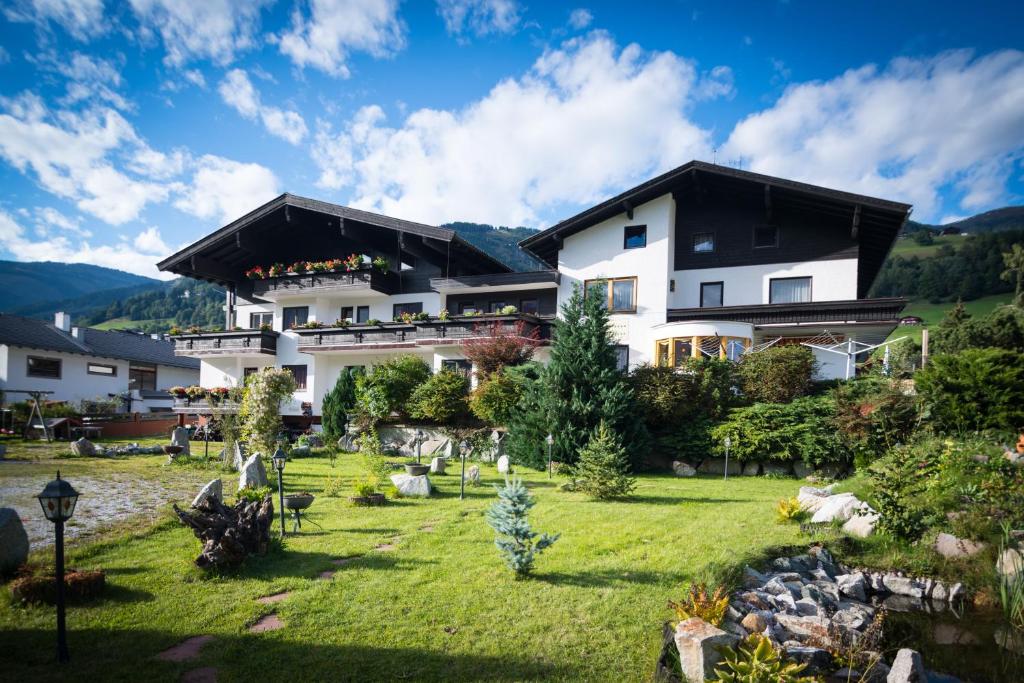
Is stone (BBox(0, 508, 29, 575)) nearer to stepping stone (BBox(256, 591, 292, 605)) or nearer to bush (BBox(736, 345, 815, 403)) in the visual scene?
stepping stone (BBox(256, 591, 292, 605))

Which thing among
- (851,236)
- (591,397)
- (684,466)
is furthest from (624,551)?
(851,236)

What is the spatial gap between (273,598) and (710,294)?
2171cm

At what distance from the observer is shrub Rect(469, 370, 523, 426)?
750 inches

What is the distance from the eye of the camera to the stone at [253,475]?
1137cm

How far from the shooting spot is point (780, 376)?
1694 cm

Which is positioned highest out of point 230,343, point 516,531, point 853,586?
point 230,343

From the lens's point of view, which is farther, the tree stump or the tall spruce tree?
the tall spruce tree

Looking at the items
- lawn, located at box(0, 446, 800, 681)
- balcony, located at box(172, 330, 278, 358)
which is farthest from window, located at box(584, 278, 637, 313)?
balcony, located at box(172, 330, 278, 358)

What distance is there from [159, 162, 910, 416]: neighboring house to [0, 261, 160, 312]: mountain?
139 m

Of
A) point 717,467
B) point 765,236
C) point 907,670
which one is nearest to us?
point 907,670

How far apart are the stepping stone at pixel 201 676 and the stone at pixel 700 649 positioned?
4085 mm

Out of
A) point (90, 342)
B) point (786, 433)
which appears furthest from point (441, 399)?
point (90, 342)

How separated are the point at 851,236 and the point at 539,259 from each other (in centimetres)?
1447

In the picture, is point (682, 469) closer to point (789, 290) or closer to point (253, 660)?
point (789, 290)
